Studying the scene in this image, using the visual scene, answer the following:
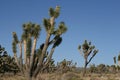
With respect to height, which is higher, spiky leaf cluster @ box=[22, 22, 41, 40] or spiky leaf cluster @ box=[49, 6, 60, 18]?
spiky leaf cluster @ box=[49, 6, 60, 18]

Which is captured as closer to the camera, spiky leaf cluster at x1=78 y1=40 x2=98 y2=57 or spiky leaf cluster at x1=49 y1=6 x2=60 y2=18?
spiky leaf cluster at x1=49 y1=6 x2=60 y2=18

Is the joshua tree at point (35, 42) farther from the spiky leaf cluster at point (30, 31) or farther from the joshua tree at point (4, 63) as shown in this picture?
the joshua tree at point (4, 63)

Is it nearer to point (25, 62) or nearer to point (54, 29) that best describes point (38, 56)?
point (25, 62)

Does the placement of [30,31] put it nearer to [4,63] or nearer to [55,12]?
[55,12]

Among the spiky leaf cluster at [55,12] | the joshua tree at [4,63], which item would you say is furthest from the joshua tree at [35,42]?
the joshua tree at [4,63]

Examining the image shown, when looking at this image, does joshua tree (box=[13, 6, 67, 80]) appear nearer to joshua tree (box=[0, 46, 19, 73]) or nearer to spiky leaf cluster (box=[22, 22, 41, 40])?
spiky leaf cluster (box=[22, 22, 41, 40])

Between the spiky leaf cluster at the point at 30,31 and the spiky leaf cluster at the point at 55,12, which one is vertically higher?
the spiky leaf cluster at the point at 55,12

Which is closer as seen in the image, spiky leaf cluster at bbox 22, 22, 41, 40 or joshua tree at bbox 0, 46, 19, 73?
spiky leaf cluster at bbox 22, 22, 41, 40

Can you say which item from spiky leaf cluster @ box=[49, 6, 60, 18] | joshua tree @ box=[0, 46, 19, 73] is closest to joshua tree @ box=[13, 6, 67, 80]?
spiky leaf cluster @ box=[49, 6, 60, 18]

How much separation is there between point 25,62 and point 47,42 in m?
2.07

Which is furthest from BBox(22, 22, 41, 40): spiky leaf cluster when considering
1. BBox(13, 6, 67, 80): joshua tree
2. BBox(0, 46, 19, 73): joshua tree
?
BBox(0, 46, 19, 73): joshua tree

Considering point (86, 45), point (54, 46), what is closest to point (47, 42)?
point (54, 46)

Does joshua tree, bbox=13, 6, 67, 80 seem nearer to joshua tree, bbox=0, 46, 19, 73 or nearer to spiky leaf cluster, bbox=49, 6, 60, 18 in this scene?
spiky leaf cluster, bbox=49, 6, 60, 18

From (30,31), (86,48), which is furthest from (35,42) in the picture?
(86,48)
